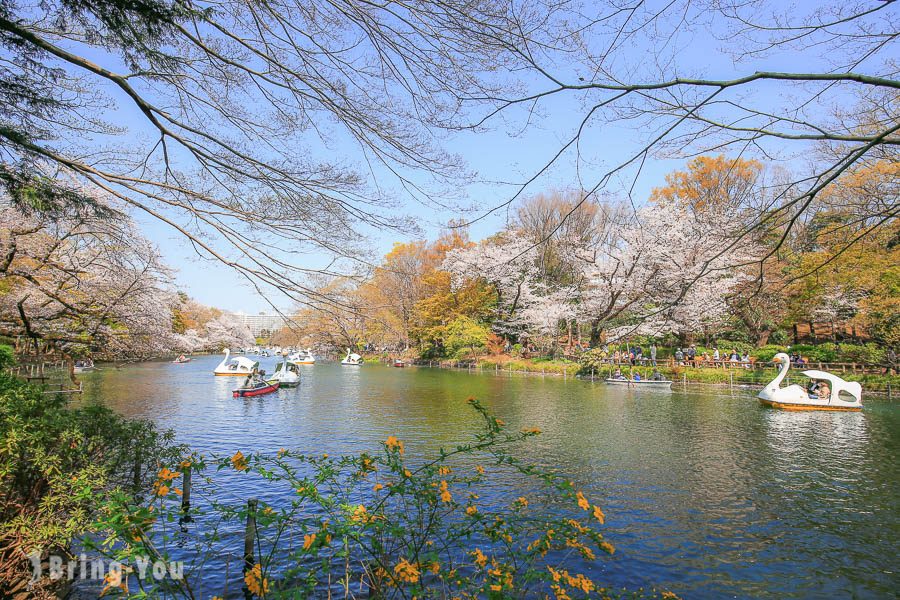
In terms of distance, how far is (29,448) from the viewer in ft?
12.2

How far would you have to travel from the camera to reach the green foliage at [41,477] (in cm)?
344

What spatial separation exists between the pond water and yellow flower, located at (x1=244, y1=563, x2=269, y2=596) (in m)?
3.93

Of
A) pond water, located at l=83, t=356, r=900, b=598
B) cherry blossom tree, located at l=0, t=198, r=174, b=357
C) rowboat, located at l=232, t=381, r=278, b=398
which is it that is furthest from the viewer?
rowboat, located at l=232, t=381, r=278, b=398

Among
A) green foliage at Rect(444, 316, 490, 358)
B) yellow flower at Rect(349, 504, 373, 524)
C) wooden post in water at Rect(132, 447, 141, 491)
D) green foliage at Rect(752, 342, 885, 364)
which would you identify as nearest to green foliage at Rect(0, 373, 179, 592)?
wooden post in water at Rect(132, 447, 141, 491)

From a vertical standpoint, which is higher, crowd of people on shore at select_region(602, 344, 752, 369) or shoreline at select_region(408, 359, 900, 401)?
crowd of people on shore at select_region(602, 344, 752, 369)

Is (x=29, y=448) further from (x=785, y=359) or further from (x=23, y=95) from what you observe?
(x=785, y=359)

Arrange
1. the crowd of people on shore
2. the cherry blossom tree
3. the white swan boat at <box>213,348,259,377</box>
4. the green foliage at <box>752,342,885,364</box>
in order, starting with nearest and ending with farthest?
the cherry blossom tree < the green foliage at <box>752,342,885,364</box> < the crowd of people on shore < the white swan boat at <box>213,348,259,377</box>

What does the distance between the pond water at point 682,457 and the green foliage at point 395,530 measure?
1.06 metres

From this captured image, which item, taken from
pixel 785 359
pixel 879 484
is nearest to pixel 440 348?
pixel 785 359

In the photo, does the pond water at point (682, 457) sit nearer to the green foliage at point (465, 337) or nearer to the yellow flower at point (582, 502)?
the yellow flower at point (582, 502)

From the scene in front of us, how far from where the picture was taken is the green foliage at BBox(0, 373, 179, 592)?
11.3 ft

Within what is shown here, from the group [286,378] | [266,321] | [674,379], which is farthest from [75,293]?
[674,379]

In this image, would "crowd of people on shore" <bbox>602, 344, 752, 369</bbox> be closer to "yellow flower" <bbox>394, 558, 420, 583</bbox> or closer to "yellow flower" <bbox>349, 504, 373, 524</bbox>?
"yellow flower" <bbox>349, 504, 373, 524</bbox>

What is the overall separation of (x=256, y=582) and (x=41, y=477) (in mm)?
2940
